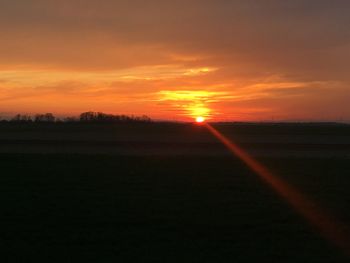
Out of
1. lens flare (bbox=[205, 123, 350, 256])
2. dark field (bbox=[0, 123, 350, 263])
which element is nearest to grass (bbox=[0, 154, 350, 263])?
dark field (bbox=[0, 123, 350, 263])

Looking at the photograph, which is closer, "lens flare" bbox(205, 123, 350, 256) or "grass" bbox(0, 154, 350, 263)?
"grass" bbox(0, 154, 350, 263)

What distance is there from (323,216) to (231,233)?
252cm

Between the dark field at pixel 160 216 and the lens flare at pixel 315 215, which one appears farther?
the lens flare at pixel 315 215

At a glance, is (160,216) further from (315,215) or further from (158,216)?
(315,215)

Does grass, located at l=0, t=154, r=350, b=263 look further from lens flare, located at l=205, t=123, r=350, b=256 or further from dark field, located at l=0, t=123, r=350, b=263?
lens flare, located at l=205, t=123, r=350, b=256

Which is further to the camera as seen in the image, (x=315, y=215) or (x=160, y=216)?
(x=315, y=215)

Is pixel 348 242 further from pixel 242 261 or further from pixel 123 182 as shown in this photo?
pixel 123 182

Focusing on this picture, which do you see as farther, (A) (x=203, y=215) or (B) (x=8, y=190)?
(B) (x=8, y=190)

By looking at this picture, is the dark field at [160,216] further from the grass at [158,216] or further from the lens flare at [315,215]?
the lens flare at [315,215]

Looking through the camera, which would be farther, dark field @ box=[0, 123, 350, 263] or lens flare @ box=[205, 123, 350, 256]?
lens flare @ box=[205, 123, 350, 256]

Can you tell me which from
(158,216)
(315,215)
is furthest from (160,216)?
(315,215)

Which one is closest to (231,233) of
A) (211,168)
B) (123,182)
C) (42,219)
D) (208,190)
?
→ (42,219)

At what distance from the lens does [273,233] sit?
9.83 meters

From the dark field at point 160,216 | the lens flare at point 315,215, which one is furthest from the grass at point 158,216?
the lens flare at point 315,215
